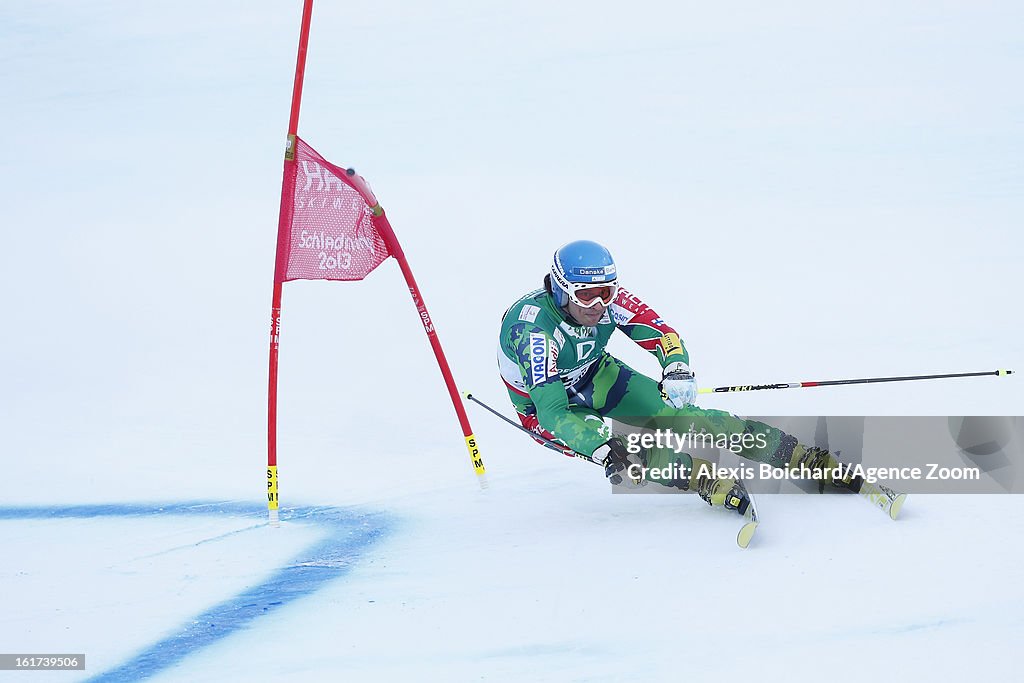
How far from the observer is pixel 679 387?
16.6ft

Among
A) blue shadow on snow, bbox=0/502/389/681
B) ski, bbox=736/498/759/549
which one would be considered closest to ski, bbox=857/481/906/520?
ski, bbox=736/498/759/549

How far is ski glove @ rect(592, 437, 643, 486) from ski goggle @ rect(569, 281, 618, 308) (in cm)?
64

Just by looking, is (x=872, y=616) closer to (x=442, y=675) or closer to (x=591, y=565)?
(x=591, y=565)

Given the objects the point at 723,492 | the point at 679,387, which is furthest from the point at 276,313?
the point at 723,492

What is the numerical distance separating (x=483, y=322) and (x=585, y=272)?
3.94 m

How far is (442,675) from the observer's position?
3822mm

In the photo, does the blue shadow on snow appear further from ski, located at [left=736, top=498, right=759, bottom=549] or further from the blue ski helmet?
ski, located at [left=736, top=498, right=759, bottom=549]

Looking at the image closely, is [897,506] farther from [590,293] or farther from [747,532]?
[590,293]

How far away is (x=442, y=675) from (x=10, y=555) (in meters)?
2.43

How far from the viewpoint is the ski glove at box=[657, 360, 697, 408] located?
5.07 m

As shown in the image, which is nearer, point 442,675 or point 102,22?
point 442,675

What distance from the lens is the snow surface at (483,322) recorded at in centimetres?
415

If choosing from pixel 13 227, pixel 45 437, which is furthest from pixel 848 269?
pixel 13 227

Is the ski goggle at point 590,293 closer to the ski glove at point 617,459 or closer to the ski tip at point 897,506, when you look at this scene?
the ski glove at point 617,459
